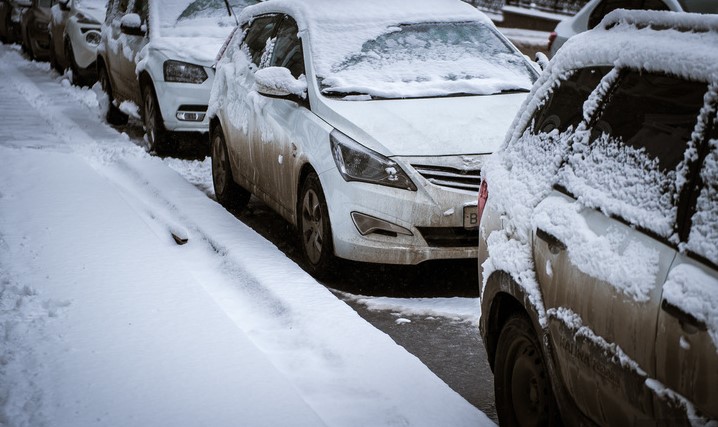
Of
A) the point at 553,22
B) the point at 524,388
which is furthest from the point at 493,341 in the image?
the point at 553,22

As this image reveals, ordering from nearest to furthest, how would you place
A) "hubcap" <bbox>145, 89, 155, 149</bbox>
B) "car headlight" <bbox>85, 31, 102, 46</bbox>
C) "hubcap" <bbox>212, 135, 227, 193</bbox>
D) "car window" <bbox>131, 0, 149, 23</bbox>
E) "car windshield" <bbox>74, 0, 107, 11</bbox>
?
"hubcap" <bbox>212, 135, 227, 193</bbox>
"hubcap" <bbox>145, 89, 155, 149</bbox>
"car window" <bbox>131, 0, 149, 23</bbox>
"car headlight" <bbox>85, 31, 102, 46</bbox>
"car windshield" <bbox>74, 0, 107, 11</bbox>

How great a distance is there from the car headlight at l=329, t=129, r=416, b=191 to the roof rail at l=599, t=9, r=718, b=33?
2.42 meters

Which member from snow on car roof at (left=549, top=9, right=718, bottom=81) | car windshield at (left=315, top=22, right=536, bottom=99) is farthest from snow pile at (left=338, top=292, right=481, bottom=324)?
snow on car roof at (left=549, top=9, right=718, bottom=81)

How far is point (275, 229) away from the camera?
8352 millimetres

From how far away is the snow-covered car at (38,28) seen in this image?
20.8 meters

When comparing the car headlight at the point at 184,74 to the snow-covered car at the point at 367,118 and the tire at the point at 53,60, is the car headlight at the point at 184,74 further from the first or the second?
the tire at the point at 53,60

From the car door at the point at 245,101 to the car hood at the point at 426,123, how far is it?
1270mm

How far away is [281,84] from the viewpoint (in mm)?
7090

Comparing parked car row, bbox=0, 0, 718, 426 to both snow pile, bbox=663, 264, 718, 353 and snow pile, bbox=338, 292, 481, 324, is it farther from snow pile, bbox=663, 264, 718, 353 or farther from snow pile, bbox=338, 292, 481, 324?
snow pile, bbox=338, 292, 481, 324

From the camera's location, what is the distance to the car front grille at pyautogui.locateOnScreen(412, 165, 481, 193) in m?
6.20

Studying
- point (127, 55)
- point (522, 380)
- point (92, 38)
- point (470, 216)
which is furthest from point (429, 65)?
point (92, 38)

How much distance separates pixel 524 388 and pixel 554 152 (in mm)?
920

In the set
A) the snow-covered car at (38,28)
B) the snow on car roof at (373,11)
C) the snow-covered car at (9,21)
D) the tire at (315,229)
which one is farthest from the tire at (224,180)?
the snow-covered car at (9,21)

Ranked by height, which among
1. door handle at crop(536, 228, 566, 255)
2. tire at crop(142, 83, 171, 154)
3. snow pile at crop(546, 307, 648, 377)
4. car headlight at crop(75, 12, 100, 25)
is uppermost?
door handle at crop(536, 228, 566, 255)
